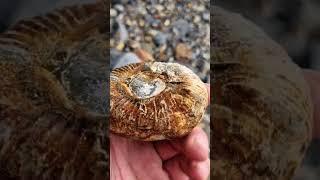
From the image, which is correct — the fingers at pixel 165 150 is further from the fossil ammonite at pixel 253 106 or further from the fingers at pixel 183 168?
the fossil ammonite at pixel 253 106

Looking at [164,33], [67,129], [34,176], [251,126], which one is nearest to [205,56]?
[164,33]

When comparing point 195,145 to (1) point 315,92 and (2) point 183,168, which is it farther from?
(1) point 315,92

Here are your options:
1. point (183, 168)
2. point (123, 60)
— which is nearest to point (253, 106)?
point (183, 168)

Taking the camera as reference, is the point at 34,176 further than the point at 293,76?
No

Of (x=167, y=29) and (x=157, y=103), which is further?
(x=167, y=29)

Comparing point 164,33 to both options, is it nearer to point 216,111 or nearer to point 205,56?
point 205,56

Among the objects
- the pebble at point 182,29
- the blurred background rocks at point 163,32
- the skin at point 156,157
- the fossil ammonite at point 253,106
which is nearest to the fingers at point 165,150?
the skin at point 156,157
